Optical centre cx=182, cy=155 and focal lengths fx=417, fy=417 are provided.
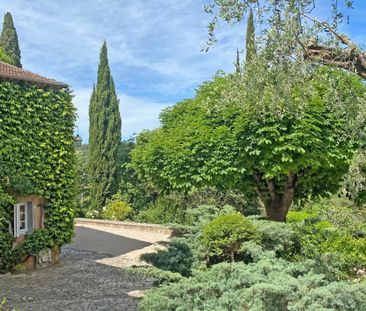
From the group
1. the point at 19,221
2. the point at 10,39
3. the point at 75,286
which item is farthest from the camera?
the point at 10,39

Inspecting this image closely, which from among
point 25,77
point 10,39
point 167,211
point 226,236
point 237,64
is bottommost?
point 226,236

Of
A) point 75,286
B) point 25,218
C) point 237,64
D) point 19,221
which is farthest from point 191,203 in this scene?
point 237,64

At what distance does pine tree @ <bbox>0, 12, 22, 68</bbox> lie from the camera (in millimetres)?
29578

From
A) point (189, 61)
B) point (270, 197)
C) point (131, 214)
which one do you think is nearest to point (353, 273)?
point (270, 197)

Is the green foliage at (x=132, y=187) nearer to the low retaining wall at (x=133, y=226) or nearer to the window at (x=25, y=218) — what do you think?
the low retaining wall at (x=133, y=226)

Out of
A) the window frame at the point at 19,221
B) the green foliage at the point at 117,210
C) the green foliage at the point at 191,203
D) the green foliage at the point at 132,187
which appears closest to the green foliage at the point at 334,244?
the window frame at the point at 19,221

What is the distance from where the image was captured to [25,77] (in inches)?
522

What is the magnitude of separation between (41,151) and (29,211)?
6.74 feet

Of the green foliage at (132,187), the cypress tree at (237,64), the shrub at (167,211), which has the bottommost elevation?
the shrub at (167,211)

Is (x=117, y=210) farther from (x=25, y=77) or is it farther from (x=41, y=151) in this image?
(x=25, y=77)

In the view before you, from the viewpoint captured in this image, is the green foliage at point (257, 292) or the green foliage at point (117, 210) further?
the green foliage at point (117, 210)

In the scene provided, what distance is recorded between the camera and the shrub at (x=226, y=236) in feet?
34.5

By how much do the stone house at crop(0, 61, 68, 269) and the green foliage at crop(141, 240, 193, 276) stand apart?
5939 millimetres

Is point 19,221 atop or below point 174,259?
atop
